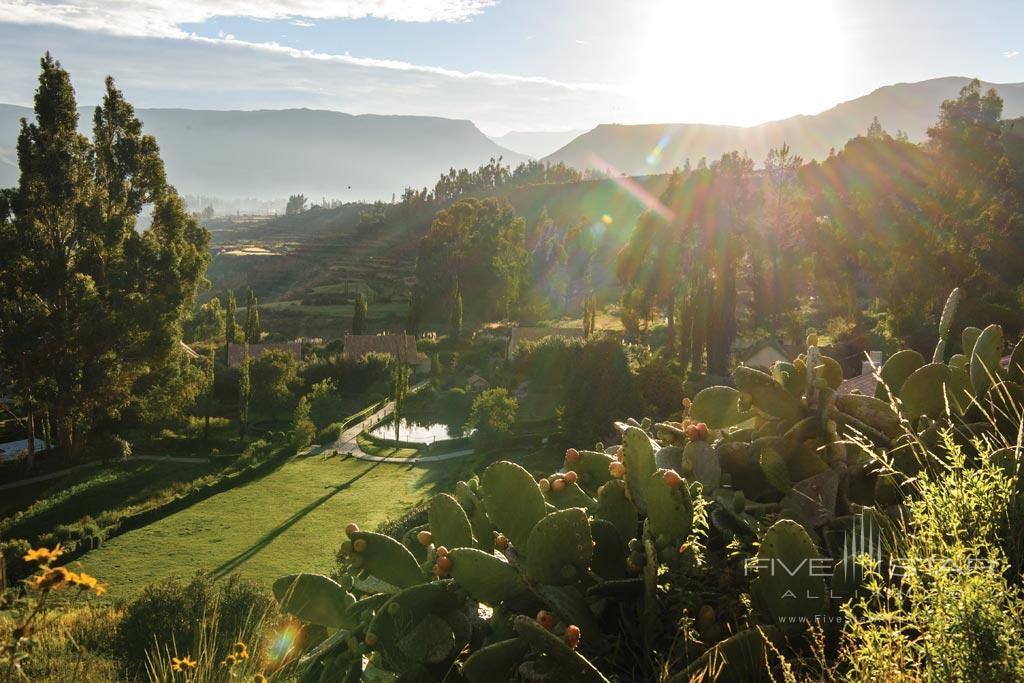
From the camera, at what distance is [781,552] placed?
2.53 metres

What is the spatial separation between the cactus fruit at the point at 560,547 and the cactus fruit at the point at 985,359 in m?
2.34

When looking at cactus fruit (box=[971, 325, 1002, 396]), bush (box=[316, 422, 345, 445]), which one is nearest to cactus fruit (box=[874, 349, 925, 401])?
cactus fruit (box=[971, 325, 1002, 396])

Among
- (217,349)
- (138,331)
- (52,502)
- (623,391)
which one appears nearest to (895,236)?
(623,391)

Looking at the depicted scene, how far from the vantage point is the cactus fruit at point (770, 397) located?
3.61 meters

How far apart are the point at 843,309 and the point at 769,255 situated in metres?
6.29

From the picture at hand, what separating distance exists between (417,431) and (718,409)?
32.8 meters

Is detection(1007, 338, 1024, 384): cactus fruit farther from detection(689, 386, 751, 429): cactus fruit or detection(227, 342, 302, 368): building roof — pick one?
detection(227, 342, 302, 368): building roof

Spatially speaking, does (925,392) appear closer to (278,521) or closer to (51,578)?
(51,578)

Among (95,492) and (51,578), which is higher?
(51,578)

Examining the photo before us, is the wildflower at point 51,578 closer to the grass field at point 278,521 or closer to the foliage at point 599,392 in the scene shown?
the grass field at point 278,521

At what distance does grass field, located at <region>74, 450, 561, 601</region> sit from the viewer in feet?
62.9

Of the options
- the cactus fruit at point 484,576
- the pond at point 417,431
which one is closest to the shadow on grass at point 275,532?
the pond at point 417,431

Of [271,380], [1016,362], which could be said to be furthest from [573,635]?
[271,380]

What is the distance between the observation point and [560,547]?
8.79 feet
